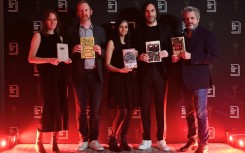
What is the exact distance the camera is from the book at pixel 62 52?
15.4ft

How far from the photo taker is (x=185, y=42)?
482 cm

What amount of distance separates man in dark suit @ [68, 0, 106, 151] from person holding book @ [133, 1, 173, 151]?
541 millimetres

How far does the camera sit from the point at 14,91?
5.45m

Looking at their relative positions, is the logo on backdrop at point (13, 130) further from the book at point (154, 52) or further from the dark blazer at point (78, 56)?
the book at point (154, 52)

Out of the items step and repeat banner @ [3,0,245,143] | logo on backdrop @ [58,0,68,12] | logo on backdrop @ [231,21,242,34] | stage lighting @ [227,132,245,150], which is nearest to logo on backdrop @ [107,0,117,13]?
step and repeat banner @ [3,0,245,143]

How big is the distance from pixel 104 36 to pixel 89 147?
5.03 ft

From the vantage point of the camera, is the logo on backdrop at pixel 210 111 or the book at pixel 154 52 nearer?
the book at pixel 154 52

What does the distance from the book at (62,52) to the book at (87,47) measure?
21cm

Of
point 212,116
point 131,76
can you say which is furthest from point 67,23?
point 212,116

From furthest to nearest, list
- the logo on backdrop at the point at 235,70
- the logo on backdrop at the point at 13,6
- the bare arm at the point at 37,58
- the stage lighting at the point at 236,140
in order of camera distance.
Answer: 1. the logo on backdrop at the point at 235,70
2. the logo on backdrop at the point at 13,6
3. the stage lighting at the point at 236,140
4. the bare arm at the point at 37,58

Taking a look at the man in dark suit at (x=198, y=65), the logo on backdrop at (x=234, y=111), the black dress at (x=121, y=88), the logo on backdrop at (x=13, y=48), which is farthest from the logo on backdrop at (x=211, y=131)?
the logo on backdrop at (x=13, y=48)

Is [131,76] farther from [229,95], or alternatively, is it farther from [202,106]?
[229,95]

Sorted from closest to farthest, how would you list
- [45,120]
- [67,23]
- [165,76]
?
[45,120], [165,76], [67,23]

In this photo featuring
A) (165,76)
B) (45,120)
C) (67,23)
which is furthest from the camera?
(67,23)
